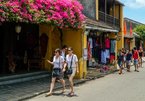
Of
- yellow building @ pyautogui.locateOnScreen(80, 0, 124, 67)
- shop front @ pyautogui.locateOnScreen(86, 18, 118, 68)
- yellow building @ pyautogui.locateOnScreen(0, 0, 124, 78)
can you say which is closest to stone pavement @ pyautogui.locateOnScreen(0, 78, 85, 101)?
yellow building @ pyautogui.locateOnScreen(0, 0, 124, 78)

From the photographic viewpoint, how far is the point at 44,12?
17.3m

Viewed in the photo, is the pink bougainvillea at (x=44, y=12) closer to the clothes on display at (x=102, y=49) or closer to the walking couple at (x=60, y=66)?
the walking couple at (x=60, y=66)

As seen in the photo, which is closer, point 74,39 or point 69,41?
point 74,39

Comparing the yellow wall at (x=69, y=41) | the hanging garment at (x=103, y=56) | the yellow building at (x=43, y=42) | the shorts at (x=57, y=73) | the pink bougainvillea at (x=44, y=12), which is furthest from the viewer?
the hanging garment at (x=103, y=56)

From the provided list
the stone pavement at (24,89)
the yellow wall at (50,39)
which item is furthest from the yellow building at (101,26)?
the stone pavement at (24,89)

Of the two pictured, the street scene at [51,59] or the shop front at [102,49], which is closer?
the street scene at [51,59]

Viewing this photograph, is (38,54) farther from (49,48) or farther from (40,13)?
(40,13)

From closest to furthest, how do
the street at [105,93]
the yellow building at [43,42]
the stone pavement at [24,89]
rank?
the street at [105,93]
the stone pavement at [24,89]
the yellow building at [43,42]

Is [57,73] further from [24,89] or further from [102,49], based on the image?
[102,49]

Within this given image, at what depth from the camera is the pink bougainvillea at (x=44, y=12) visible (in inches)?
584

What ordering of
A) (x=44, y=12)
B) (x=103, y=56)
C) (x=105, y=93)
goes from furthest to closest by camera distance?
1. (x=103, y=56)
2. (x=44, y=12)
3. (x=105, y=93)

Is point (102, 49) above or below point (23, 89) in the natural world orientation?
above

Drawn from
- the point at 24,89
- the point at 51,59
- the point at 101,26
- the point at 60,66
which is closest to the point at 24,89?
the point at 24,89

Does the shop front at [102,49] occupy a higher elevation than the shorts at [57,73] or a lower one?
higher
